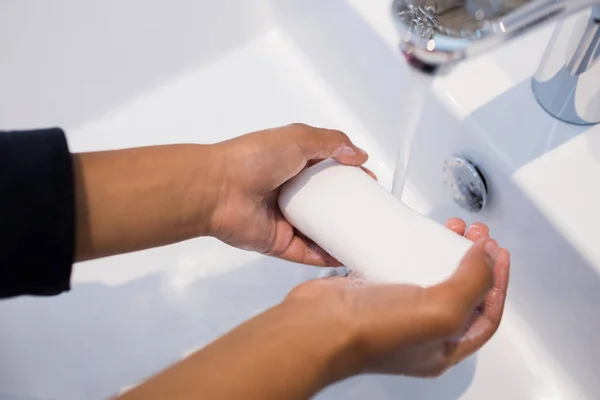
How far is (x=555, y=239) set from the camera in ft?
1.61

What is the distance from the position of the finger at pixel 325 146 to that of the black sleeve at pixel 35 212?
7.5 inches

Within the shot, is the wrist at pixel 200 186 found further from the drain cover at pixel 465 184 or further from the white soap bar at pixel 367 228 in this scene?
the drain cover at pixel 465 184

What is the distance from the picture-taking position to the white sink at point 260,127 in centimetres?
52

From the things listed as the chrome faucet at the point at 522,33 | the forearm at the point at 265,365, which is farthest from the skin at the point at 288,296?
the chrome faucet at the point at 522,33

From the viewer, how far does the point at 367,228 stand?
48 centimetres

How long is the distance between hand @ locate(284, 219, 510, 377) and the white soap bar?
3 centimetres

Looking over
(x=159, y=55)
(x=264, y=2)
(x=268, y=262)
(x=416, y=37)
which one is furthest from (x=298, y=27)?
(x=416, y=37)

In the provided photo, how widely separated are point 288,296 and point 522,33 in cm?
23

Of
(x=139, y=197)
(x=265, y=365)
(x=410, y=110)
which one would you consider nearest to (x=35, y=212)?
(x=139, y=197)

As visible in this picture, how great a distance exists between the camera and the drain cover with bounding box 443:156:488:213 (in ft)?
1.80

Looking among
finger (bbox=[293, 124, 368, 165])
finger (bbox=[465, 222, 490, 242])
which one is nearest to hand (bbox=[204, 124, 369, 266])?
finger (bbox=[293, 124, 368, 165])

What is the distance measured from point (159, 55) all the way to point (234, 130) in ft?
0.47

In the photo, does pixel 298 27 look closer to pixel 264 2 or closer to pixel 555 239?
pixel 264 2

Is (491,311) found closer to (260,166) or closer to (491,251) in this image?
(491,251)
